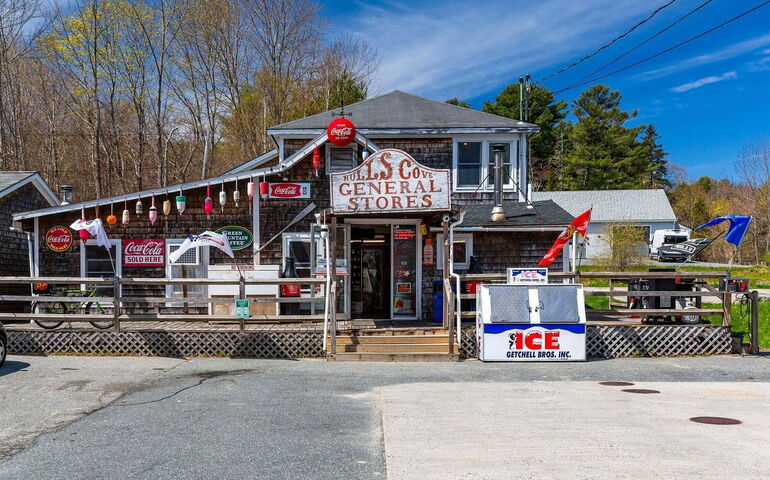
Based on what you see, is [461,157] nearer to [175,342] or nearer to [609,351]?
[609,351]

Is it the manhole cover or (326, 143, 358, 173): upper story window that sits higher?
(326, 143, 358, 173): upper story window

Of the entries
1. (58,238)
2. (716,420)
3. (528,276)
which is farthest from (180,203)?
(716,420)

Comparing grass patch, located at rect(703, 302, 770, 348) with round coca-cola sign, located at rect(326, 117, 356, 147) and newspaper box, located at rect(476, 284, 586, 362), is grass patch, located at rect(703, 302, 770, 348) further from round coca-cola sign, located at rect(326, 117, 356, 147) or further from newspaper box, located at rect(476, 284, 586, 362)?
round coca-cola sign, located at rect(326, 117, 356, 147)

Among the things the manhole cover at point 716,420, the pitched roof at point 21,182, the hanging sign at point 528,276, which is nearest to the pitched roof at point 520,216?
the hanging sign at point 528,276

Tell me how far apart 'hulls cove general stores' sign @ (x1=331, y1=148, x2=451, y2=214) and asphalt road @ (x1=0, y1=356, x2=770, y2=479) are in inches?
117

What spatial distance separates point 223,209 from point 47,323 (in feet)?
14.6

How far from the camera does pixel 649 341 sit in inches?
464

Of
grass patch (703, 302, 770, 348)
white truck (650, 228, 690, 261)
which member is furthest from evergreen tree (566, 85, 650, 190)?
grass patch (703, 302, 770, 348)

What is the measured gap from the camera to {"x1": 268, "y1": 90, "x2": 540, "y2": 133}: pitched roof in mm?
18234

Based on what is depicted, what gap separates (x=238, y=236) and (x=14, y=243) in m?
8.73

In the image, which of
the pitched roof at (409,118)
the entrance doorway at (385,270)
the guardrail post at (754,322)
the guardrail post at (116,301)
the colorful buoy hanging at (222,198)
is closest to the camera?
the guardrail post at (754,322)

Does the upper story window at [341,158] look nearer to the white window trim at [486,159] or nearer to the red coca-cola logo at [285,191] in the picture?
the red coca-cola logo at [285,191]

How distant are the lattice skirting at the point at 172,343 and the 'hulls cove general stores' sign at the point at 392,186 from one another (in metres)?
2.79

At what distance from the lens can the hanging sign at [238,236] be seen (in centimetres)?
1440
